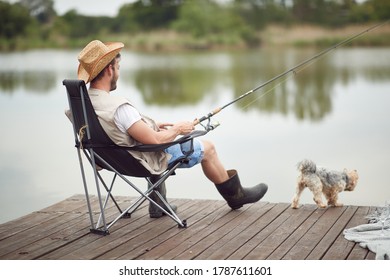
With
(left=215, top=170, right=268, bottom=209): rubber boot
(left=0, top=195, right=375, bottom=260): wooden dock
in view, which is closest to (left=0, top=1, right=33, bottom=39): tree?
(left=0, top=195, right=375, bottom=260): wooden dock

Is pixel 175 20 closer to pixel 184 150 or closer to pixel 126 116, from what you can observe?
pixel 184 150

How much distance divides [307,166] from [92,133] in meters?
1.38

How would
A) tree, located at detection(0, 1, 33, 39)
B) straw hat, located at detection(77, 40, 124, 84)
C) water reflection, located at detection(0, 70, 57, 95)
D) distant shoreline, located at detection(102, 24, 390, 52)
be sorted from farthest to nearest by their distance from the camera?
tree, located at detection(0, 1, 33, 39)
distant shoreline, located at detection(102, 24, 390, 52)
water reflection, located at detection(0, 70, 57, 95)
straw hat, located at detection(77, 40, 124, 84)

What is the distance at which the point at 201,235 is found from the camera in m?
4.41

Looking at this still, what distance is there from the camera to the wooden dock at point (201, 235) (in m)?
4.09

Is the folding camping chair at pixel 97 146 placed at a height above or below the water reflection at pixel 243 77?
above

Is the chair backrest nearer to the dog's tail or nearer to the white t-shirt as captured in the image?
the white t-shirt

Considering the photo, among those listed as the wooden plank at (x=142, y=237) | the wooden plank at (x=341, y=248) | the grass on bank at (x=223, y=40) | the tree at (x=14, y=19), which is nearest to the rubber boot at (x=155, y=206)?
the wooden plank at (x=142, y=237)

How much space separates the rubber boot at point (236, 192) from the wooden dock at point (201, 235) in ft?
0.20

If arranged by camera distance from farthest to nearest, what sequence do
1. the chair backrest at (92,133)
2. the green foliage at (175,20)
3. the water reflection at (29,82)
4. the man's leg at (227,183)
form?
the green foliage at (175,20) < the water reflection at (29,82) < the man's leg at (227,183) < the chair backrest at (92,133)

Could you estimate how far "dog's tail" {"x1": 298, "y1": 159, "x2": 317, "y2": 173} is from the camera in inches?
196

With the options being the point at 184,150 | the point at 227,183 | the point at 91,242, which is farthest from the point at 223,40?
the point at 91,242

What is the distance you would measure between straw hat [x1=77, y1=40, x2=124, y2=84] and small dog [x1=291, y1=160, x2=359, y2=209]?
4.48 feet

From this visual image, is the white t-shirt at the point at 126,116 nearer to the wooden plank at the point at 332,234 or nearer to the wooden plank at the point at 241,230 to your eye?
the wooden plank at the point at 241,230
